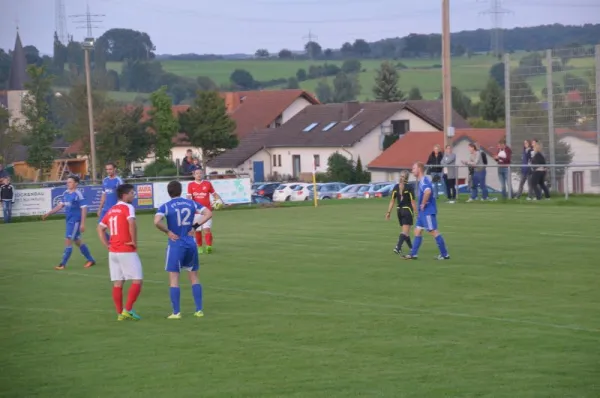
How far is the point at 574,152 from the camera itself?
37.1 metres

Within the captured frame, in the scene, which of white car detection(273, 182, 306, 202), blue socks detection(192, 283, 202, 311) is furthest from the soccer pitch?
white car detection(273, 182, 306, 202)

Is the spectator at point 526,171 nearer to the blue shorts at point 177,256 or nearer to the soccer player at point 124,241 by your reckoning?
the blue shorts at point 177,256

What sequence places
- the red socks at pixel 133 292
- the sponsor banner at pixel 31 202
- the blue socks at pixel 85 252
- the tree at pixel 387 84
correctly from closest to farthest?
the red socks at pixel 133 292
the blue socks at pixel 85 252
the sponsor banner at pixel 31 202
the tree at pixel 387 84

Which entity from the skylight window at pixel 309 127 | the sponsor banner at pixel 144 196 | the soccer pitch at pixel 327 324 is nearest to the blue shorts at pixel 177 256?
the soccer pitch at pixel 327 324

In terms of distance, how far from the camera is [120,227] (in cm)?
1519

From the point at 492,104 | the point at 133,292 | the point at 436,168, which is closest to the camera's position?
the point at 133,292

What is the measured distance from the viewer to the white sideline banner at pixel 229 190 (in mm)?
41719

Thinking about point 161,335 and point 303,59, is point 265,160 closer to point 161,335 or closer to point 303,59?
point 161,335

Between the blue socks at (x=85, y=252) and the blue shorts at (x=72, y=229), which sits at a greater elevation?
the blue shorts at (x=72, y=229)

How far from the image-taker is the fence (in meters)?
36.2

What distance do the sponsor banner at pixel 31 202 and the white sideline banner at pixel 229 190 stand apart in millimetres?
4364

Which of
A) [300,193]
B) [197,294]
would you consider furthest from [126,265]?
[300,193]

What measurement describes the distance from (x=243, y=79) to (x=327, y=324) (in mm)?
159645

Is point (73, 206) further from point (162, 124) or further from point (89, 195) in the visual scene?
point (162, 124)
